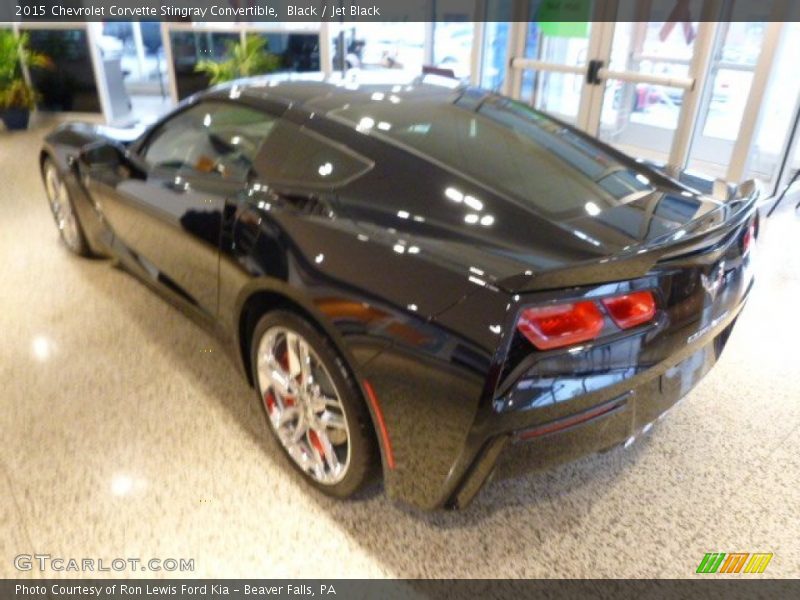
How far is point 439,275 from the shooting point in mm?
1393

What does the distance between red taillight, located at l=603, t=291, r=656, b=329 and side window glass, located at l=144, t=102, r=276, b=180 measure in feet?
4.28

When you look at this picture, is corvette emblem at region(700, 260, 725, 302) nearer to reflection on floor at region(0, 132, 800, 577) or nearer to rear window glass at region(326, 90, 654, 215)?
rear window glass at region(326, 90, 654, 215)

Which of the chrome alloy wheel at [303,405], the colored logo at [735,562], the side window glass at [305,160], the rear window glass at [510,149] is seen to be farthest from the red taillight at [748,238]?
Result: the chrome alloy wheel at [303,405]

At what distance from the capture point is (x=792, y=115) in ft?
14.8

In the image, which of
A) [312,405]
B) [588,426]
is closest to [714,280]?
[588,426]

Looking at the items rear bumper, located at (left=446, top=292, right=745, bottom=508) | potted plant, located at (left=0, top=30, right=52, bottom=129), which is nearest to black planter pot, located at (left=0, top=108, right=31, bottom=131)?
potted plant, located at (left=0, top=30, right=52, bottom=129)

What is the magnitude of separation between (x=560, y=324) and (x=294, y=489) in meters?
1.09

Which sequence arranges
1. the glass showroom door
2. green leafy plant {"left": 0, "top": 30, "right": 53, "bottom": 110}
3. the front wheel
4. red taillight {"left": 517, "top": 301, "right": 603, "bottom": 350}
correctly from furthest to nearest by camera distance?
green leafy plant {"left": 0, "top": 30, "right": 53, "bottom": 110}, the glass showroom door, the front wheel, red taillight {"left": 517, "top": 301, "right": 603, "bottom": 350}

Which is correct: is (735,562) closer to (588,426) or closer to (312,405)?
(588,426)

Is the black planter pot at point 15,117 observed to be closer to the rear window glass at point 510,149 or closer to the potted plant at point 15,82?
the potted plant at point 15,82

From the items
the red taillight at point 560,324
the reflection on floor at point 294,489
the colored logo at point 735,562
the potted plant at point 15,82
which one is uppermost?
the red taillight at point 560,324

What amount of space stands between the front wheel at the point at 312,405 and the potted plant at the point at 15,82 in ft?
21.7

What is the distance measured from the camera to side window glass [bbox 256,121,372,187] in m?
1.78

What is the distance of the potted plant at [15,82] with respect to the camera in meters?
6.67
